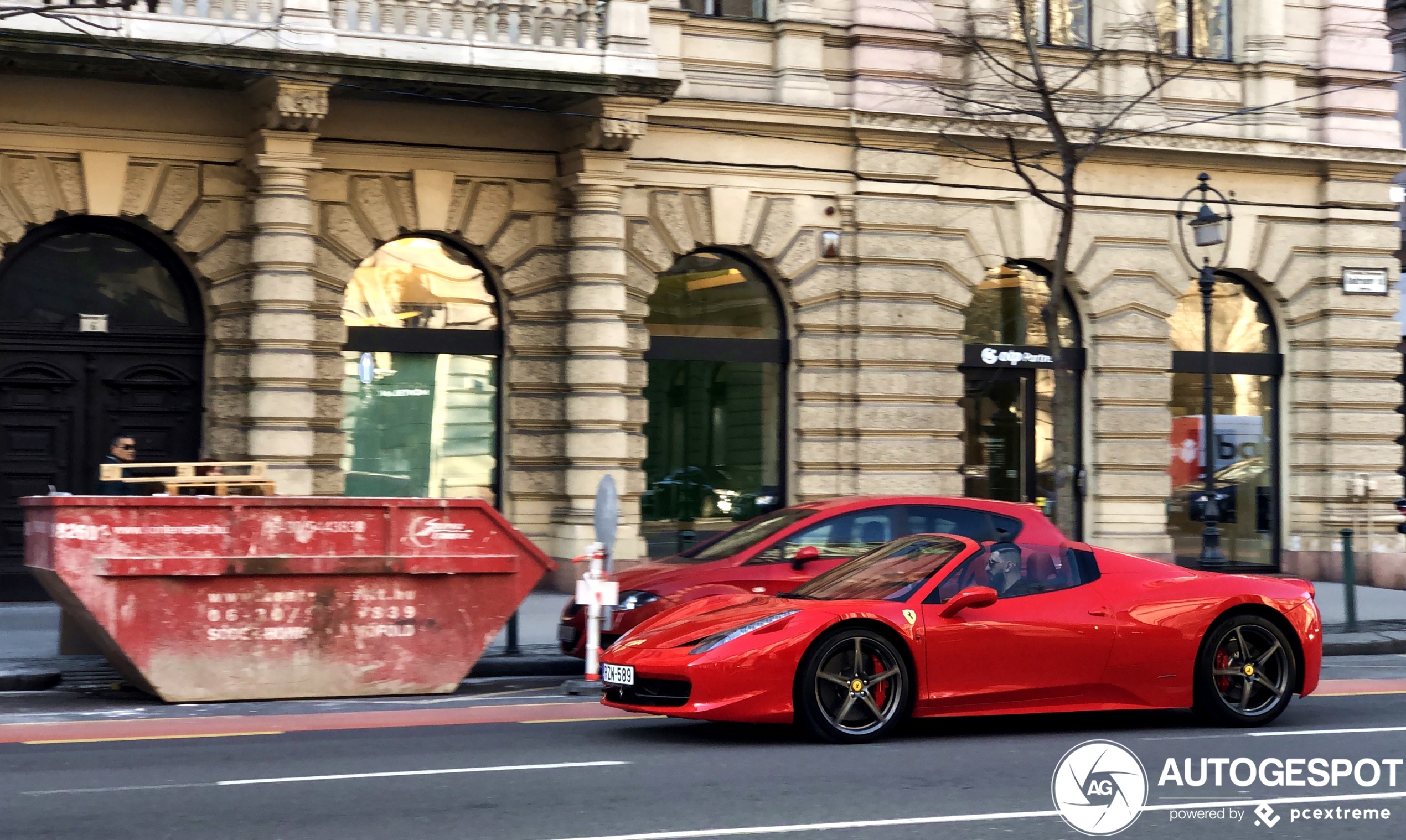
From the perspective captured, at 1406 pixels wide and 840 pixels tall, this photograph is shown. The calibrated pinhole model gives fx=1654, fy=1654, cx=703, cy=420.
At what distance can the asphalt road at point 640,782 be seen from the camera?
23.3 feet

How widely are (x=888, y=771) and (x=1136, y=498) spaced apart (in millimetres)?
14366

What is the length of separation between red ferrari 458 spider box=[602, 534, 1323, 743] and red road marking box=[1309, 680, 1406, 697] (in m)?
2.19

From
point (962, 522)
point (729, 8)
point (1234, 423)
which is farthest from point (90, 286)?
point (1234, 423)

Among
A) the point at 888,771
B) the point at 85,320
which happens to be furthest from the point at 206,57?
the point at 888,771

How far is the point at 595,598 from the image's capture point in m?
12.5

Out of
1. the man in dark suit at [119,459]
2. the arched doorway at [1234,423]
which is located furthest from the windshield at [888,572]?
the arched doorway at [1234,423]

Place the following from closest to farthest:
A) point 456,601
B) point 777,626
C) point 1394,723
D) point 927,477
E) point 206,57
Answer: point 777,626 → point 1394,723 → point 456,601 → point 206,57 → point 927,477

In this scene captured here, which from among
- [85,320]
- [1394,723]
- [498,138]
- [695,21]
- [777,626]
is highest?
[695,21]

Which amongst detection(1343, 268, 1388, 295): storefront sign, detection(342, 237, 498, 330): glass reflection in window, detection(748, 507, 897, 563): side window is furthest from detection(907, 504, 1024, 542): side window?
detection(1343, 268, 1388, 295): storefront sign

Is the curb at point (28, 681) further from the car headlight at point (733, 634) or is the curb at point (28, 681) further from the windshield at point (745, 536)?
the car headlight at point (733, 634)

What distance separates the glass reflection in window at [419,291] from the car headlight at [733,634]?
35.3 ft

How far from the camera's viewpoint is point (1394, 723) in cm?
1066

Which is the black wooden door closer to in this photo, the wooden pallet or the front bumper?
the wooden pallet

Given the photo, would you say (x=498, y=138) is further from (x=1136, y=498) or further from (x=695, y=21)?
(x=1136, y=498)
